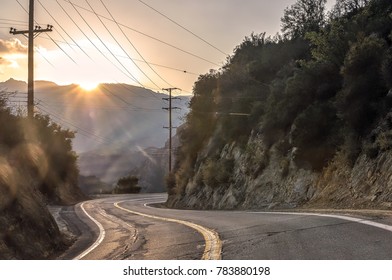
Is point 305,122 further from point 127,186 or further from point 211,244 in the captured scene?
point 127,186

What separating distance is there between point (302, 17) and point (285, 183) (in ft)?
66.3

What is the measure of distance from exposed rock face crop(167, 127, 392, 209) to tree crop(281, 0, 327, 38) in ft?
37.7

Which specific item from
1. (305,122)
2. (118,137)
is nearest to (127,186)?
(305,122)

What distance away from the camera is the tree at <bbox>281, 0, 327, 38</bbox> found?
39188 mm

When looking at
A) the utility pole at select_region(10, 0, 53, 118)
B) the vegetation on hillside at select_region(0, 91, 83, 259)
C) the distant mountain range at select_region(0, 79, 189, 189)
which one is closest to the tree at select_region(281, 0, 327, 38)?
the utility pole at select_region(10, 0, 53, 118)

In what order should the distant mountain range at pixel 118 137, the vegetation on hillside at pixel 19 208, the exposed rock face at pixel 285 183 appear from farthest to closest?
the distant mountain range at pixel 118 137 < the exposed rock face at pixel 285 183 < the vegetation on hillside at pixel 19 208

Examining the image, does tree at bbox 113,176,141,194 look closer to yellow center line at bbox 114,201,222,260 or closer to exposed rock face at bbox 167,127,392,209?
exposed rock face at bbox 167,127,392,209

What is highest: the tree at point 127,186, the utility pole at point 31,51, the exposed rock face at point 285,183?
the utility pole at point 31,51

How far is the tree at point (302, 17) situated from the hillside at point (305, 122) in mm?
94

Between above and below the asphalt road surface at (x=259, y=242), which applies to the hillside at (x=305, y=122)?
above

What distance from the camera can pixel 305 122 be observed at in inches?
974

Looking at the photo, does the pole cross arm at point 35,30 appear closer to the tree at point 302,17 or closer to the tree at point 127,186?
the tree at point 302,17

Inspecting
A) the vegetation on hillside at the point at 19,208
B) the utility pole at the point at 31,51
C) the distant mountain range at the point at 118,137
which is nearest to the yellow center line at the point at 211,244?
the vegetation on hillside at the point at 19,208

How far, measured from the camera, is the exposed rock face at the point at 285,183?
1842 cm
